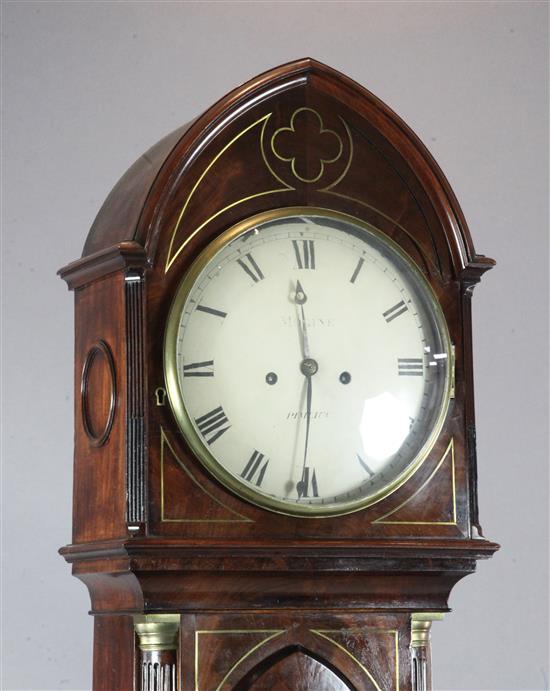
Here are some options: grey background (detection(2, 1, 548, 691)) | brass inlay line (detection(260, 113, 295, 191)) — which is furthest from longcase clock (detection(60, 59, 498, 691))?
grey background (detection(2, 1, 548, 691))

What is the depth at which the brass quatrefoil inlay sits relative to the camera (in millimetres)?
2121

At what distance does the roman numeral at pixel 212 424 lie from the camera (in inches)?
79.6

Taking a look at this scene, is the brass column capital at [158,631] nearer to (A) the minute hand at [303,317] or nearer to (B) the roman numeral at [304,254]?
(A) the minute hand at [303,317]

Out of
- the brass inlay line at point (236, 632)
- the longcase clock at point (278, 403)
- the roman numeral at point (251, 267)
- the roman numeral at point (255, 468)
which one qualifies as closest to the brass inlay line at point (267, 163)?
the longcase clock at point (278, 403)

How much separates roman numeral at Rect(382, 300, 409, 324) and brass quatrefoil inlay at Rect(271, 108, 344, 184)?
205 millimetres

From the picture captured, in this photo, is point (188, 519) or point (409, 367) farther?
point (409, 367)

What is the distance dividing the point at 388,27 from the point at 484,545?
1190mm

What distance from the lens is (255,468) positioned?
2039mm

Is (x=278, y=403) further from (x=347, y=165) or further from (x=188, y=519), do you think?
(x=347, y=165)

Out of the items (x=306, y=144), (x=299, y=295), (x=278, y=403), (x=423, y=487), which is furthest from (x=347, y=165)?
(x=423, y=487)

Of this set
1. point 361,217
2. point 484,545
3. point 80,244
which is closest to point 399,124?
point 361,217

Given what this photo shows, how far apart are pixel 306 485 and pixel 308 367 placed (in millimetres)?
157

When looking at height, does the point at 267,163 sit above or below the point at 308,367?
above

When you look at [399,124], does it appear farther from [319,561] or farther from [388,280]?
[319,561]
